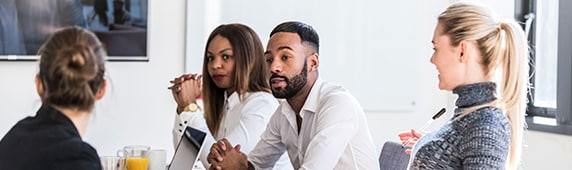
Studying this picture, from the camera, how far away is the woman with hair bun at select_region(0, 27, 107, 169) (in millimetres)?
1448

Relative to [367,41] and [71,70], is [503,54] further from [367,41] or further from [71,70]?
[367,41]

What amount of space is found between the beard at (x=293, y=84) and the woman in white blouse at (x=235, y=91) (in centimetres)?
38

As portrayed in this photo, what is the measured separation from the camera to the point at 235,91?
2.93m

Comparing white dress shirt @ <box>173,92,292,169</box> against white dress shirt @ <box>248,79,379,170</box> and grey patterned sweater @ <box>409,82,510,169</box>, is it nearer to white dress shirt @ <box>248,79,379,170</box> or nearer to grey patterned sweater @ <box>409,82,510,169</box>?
white dress shirt @ <box>248,79,379,170</box>

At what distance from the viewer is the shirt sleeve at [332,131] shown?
2.27 metres

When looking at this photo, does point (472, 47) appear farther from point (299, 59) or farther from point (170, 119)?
point (170, 119)

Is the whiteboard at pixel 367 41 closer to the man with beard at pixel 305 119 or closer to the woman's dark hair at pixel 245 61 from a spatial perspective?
the woman's dark hair at pixel 245 61

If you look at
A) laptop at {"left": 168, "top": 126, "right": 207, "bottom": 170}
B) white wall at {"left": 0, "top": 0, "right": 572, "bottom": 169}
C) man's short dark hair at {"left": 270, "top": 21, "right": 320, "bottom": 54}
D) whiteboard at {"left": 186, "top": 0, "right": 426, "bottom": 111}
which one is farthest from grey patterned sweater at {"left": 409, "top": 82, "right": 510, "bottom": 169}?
whiteboard at {"left": 186, "top": 0, "right": 426, "bottom": 111}

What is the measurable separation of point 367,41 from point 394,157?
1.38 m

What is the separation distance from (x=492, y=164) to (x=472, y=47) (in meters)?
0.30

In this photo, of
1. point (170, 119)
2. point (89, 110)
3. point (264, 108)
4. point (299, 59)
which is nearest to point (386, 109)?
point (170, 119)

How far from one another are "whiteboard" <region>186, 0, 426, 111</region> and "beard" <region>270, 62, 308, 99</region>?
1.41 metres

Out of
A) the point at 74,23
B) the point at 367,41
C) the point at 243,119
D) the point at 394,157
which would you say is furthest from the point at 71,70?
the point at 367,41

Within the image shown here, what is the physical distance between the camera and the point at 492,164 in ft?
5.67
